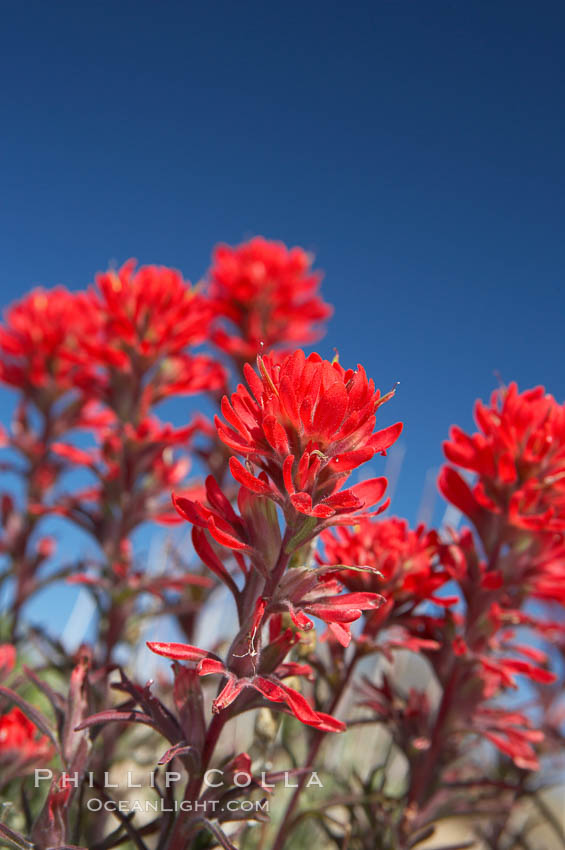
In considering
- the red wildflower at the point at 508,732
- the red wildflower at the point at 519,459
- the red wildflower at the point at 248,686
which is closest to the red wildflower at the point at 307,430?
the red wildflower at the point at 248,686

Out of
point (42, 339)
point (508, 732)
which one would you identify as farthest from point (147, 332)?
point (508, 732)

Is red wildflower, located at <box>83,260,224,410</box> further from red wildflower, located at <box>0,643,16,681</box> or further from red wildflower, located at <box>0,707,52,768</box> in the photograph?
red wildflower, located at <box>0,707,52,768</box>

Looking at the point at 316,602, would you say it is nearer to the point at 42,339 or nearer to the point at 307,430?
the point at 307,430

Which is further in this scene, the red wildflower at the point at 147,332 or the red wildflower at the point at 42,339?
the red wildflower at the point at 42,339

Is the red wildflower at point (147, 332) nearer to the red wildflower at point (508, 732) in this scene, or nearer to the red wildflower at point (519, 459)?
the red wildflower at point (519, 459)

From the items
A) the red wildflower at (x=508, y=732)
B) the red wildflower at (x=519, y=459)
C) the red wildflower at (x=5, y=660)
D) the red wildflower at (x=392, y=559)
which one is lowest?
the red wildflower at (x=5, y=660)

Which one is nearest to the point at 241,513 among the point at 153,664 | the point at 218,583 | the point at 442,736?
the point at 442,736

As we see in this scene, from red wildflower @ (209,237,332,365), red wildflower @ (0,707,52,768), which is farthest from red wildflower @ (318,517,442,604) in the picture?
red wildflower @ (209,237,332,365)
